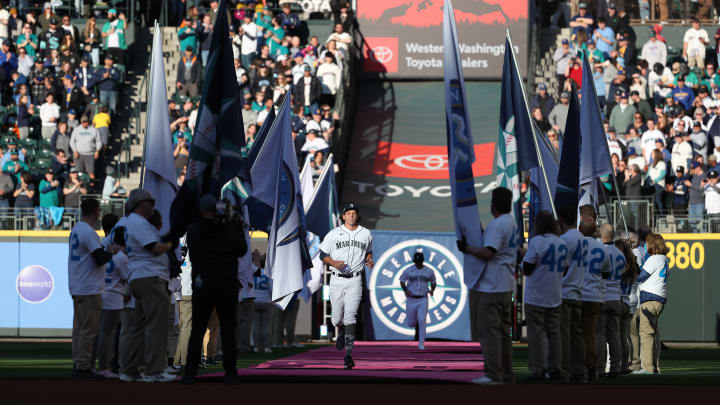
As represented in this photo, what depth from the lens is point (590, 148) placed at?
19047 millimetres

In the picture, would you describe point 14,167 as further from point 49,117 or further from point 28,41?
point 28,41

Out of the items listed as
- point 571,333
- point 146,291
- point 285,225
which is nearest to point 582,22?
point 285,225

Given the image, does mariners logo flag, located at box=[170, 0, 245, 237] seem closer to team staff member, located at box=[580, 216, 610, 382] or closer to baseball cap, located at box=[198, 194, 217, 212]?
baseball cap, located at box=[198, 194, 217, 212]

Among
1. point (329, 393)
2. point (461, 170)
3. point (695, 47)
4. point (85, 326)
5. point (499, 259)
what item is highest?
point (695, 47)

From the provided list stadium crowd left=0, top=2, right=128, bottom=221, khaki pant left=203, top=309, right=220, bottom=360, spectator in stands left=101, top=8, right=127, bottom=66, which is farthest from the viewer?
spectator in stands left=101, top=8, right=127, bottom=66

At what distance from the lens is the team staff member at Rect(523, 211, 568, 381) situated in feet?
49.3

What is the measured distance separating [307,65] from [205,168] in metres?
20.7

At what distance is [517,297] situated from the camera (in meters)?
29.7

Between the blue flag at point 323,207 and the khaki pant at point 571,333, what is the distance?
11.4 m

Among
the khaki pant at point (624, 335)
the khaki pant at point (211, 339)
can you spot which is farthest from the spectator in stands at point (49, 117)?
the khaki pant at point (624, 335)

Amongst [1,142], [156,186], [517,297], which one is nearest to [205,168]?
[156,186]

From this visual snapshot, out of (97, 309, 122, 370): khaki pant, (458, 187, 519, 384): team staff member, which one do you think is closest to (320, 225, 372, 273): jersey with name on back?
(97, 309, 122, 370): khaki pant

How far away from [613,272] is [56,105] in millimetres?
21367

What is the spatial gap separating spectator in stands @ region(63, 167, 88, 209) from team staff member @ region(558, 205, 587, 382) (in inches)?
701
